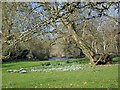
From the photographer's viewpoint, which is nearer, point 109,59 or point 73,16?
point 73,16

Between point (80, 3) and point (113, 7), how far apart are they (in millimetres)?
1601

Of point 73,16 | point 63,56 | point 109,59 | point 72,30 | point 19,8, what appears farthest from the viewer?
point 63,56

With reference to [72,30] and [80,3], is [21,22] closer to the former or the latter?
[80,3]

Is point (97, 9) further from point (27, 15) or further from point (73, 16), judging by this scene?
point (27, 15)

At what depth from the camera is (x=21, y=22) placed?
886cm

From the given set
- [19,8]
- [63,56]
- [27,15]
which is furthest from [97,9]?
[63,56]

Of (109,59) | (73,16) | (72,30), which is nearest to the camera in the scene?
(73,16)

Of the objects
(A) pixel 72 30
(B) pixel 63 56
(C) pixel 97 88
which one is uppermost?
(A) pixel 72 30

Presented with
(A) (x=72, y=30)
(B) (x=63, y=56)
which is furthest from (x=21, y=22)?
(B) (x=63, y=56)

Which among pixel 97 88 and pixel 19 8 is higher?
pixel 19 8

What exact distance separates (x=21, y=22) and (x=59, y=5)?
5.29 feet

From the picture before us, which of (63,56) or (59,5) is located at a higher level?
(59,5)

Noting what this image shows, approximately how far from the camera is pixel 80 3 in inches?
300

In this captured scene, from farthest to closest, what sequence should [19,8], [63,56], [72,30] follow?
[63,56] → [72,30] → [19,8]
